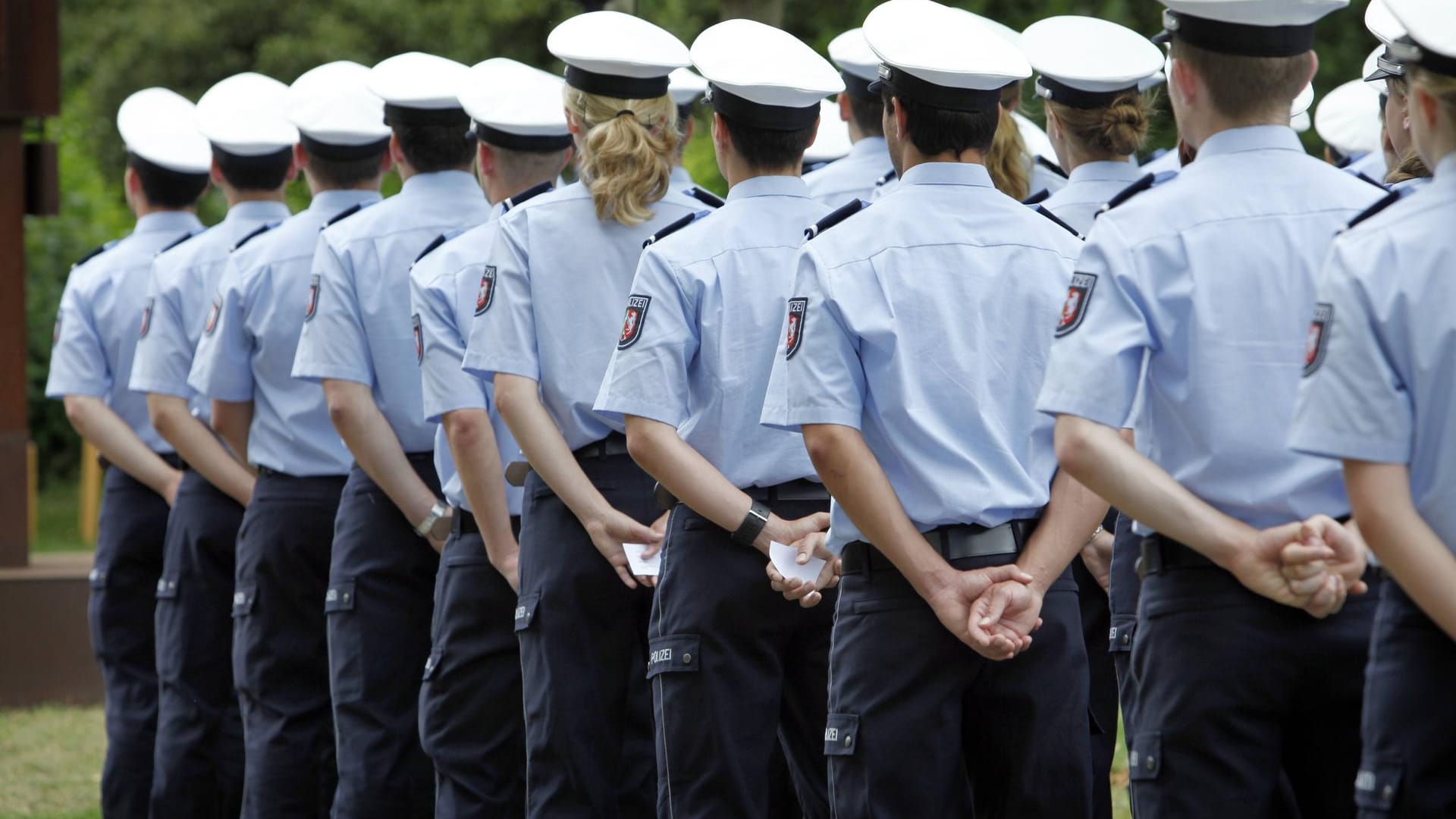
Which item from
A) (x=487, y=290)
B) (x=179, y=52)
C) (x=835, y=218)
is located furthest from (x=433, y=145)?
(x=179, y=52)

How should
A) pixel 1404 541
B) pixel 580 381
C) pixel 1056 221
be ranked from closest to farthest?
1. pixel 1404 541
2. pixel 1056 221
3. pixel 580 381

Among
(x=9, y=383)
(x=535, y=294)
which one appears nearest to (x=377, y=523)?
(x=535, y=294)

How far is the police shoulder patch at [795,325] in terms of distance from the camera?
3385 millimetres

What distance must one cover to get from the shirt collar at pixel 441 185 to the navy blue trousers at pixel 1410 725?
329cm

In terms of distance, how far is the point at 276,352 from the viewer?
5648 mm

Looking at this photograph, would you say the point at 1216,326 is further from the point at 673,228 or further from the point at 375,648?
the point at 375,648

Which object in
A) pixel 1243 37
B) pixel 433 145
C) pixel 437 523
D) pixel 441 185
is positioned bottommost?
pixel 437 523

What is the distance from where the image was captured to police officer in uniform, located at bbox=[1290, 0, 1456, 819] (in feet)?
7.86

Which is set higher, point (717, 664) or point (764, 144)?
point (764, 144)

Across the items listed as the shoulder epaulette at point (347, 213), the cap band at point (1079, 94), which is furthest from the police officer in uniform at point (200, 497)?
the cap band at point (1079, 94)

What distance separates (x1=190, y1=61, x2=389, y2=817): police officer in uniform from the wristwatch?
648mm

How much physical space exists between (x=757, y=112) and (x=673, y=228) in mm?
292

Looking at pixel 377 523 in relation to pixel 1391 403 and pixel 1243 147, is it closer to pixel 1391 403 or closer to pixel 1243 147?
pixel 1243 147

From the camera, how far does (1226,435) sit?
2.86 meters
